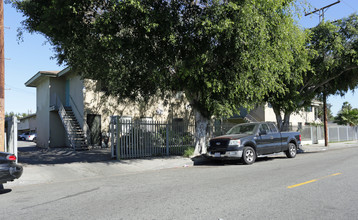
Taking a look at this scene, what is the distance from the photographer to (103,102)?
21500 mm

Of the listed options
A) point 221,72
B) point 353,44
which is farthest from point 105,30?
point 353,44

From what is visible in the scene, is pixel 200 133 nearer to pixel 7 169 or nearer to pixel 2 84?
pixel 2 84

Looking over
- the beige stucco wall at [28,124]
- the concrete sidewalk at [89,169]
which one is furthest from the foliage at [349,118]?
the beige stucco wall at [28,124]

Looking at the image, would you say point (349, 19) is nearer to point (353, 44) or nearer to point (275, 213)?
point (353, 44)

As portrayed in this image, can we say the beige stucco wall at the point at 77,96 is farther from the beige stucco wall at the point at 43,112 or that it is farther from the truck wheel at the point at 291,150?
the truck wheel at the point at 291,150

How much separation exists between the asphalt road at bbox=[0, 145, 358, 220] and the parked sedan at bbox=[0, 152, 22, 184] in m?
0.47

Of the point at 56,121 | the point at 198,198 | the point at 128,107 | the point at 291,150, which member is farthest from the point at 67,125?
the point at 198,198

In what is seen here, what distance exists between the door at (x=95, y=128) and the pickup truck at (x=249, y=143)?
10.4 metres

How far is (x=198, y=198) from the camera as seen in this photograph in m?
6.29

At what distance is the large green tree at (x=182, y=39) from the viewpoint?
35.6ft

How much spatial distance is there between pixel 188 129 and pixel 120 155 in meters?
4.33

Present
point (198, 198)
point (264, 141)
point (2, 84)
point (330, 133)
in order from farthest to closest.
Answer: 1. point (330, 133)
2. point (264, 141)
3. point (2, 84)
4. point (198, 198)

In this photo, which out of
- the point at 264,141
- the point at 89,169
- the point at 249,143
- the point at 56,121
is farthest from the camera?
the point at 56,121

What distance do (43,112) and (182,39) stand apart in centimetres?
1691
